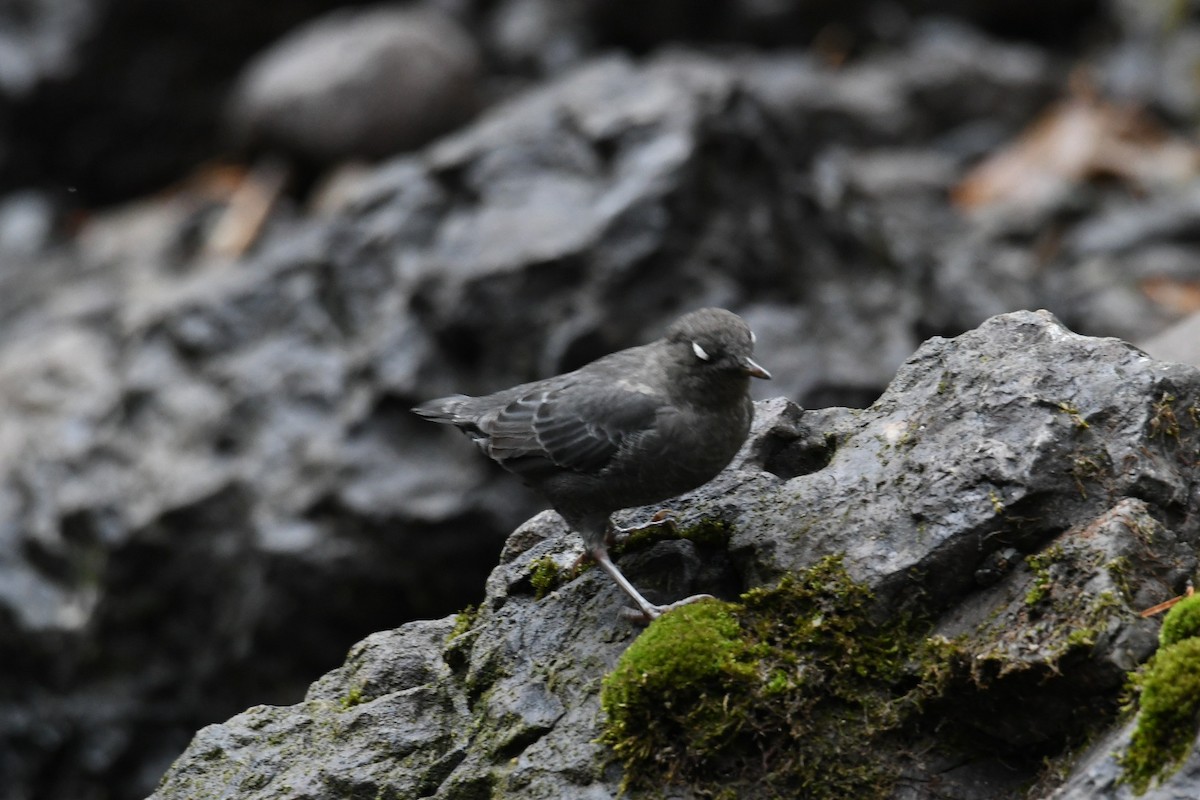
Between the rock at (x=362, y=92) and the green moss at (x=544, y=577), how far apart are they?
956 cm

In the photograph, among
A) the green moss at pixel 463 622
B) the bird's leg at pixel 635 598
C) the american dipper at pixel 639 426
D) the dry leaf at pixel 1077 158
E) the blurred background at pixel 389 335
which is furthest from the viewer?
the dry leaf at pixel 1077 158

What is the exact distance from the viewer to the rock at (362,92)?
13.6 metres

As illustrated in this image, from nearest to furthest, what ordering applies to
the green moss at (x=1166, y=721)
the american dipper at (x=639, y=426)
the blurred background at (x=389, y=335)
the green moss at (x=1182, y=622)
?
1. the green moss at (x=1166, y=721)
2. the green moss at (x=1182, y=622)
3. the american dipper at (x=639, y=426)
4. the blurred background at (x=389, y=335)

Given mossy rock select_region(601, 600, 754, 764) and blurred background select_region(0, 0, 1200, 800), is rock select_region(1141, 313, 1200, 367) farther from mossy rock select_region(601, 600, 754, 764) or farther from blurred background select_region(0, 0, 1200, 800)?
mossy rock select_region(601, 600, 754, 764)

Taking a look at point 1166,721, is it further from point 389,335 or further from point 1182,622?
point 389,335

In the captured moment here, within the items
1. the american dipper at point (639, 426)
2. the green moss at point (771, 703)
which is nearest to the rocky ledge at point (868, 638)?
the green moss at point (771, 703)

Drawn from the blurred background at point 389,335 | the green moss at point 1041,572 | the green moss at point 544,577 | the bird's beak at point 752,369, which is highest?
the bird's beak at point 752,369

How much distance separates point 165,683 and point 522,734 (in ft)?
19.8

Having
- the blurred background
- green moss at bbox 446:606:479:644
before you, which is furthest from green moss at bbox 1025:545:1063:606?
the blurred background

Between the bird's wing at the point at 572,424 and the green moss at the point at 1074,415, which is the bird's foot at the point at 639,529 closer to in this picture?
the bird's wing at the point at 572,424

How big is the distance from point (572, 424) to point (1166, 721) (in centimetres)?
246

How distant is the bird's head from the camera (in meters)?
4.86

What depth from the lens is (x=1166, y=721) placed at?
3432mm

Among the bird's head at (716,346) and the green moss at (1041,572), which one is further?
the bird's head at (716,346)
